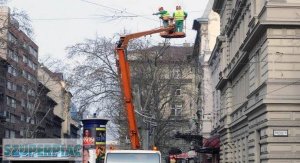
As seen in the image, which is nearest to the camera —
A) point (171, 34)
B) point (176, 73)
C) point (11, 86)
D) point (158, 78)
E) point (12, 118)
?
point (171, 34)

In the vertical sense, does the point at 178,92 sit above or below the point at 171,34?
above

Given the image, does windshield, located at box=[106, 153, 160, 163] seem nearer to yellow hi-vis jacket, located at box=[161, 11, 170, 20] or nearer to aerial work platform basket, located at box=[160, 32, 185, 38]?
aerial work platform basket, located at box=[160, 32, 185, 38]

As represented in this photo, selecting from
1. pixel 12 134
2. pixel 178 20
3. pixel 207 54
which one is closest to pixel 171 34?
pixel 178 20

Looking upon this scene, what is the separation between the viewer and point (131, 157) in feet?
69.9

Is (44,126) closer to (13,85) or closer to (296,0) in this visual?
(13,85)

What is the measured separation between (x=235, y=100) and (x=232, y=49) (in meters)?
3.77

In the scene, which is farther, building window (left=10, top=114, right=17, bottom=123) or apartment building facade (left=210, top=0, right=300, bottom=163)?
building window (left=10, top=114, right=17, bottom=123)

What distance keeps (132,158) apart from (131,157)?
0.16 feet

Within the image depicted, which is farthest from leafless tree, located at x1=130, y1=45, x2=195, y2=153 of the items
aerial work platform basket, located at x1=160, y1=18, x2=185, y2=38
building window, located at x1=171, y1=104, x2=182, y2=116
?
aerial work platform basket, located at x1=160, y1=18, x2=185, y2=38

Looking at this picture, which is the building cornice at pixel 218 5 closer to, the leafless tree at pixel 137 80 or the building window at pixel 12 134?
the leafless tree at pixel 137 80

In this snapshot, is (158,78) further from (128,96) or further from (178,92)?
(128,96)

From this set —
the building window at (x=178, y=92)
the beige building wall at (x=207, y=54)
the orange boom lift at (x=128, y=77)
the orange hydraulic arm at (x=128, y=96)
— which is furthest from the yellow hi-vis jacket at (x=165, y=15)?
the beige building wall at (x=207, y=54)

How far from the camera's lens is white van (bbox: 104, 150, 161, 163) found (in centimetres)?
2125

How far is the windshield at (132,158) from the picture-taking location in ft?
69.7
